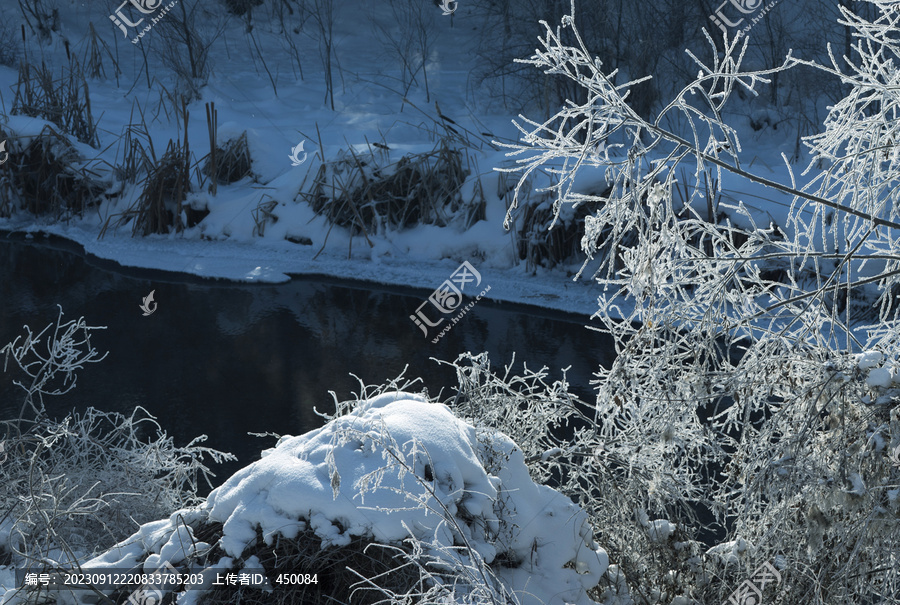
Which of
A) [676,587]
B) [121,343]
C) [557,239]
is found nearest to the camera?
[676,587]

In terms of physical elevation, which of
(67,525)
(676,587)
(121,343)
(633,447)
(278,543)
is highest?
(633,447)

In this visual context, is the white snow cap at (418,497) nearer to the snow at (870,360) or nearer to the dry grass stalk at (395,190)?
the snow at (870,360)

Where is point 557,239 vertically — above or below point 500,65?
below

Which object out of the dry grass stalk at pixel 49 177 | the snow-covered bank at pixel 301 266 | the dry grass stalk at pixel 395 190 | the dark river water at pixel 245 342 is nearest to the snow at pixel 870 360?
the dark river water at pixel 245 342

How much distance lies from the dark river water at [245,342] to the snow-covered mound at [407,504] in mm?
2545

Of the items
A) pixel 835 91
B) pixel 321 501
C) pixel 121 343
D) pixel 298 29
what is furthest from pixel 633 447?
pixel 298 29

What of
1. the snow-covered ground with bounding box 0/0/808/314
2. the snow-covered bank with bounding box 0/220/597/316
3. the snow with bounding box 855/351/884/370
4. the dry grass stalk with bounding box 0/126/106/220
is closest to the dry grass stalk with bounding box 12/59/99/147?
the snow-covered ground with bounding box 0/0/808/314

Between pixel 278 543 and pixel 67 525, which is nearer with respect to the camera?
pixel 278 543

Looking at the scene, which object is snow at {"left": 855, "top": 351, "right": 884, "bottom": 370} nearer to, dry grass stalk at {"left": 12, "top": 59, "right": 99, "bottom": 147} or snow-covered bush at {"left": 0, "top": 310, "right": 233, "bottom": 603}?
snow-covered bush at {"left": 0, "top": 310, "right": 233, "bottom": 603}

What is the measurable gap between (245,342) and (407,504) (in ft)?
17.0

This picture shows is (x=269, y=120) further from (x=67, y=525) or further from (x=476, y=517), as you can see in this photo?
(x=476, y=517)

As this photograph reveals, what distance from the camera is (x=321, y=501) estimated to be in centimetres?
304

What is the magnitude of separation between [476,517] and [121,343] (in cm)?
551

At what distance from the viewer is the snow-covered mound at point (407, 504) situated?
3.00 m
